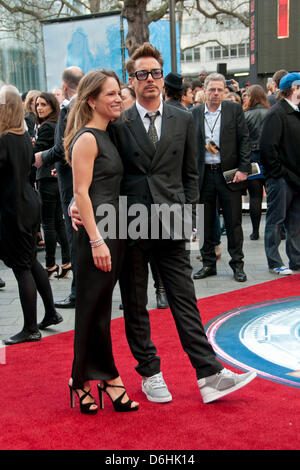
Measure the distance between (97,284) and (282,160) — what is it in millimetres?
4091

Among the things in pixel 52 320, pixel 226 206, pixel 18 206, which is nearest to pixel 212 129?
pixel 226 206

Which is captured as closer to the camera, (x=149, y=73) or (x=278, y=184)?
(x=149, y=73)

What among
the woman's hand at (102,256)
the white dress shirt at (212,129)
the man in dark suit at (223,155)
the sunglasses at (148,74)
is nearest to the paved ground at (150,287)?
the man in dark suit at (223,155)

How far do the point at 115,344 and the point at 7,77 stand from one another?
12.7 meters

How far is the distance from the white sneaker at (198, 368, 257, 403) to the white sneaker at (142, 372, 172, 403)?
22 cm

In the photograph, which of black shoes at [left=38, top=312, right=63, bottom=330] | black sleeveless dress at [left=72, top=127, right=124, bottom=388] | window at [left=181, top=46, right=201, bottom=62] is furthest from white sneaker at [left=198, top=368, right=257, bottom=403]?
window at [left=181, top=46, right=201, bottom=62]

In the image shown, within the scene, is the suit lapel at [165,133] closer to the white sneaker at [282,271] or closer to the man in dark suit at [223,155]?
the man in dark suit at [223,155]

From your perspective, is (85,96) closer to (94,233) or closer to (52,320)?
(94,233)

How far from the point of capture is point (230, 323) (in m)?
5.07

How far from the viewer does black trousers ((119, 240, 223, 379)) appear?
3.48 meters

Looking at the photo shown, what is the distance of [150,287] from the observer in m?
6.61

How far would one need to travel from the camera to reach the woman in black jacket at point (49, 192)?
6.47m

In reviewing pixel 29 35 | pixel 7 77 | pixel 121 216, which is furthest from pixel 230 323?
pixel 29 35
